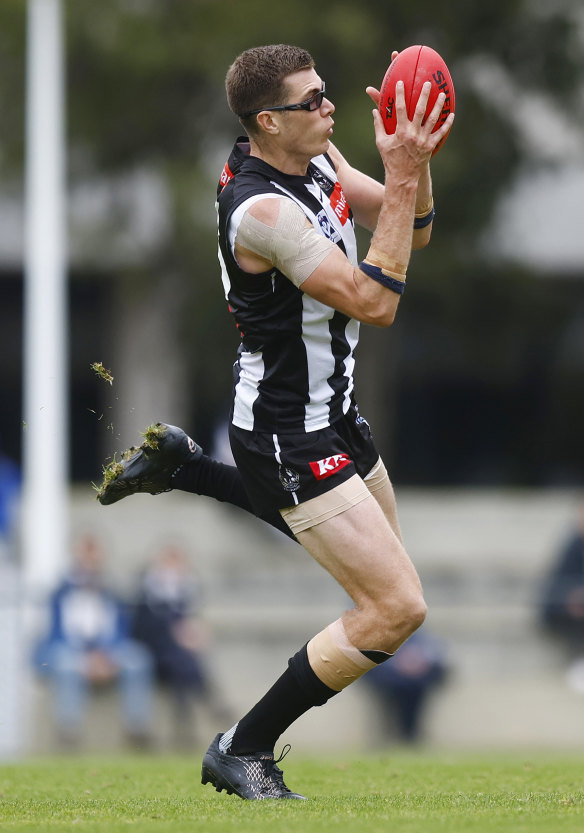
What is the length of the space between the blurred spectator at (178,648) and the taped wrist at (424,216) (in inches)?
279

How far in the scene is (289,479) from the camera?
16.8 ft

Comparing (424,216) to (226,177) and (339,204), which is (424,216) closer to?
(339,204)

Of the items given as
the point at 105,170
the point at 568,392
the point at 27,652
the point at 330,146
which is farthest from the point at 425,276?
the point at 330,146

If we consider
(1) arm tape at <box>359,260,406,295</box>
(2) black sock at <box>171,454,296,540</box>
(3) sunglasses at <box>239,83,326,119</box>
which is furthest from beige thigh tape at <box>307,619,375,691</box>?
(3) sunglasses at <box>239,83,326,119</box>

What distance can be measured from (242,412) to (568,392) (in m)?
19.6

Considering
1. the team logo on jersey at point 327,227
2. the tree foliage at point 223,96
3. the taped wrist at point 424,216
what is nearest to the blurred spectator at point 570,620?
the tree foliage at point 223,96

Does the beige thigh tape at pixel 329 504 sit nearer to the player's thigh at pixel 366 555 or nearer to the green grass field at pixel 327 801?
the player's thigh at pixel 366 555

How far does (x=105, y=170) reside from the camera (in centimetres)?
1852

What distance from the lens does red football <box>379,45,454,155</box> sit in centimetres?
504

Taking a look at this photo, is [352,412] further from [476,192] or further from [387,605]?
[476,192]

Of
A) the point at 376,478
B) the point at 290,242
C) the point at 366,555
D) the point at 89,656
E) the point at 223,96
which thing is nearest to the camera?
the point at 290,242

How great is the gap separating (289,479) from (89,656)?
7.22 m

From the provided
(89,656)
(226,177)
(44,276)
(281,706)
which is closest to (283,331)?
(226,177)

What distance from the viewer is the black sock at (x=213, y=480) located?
5.74 m
